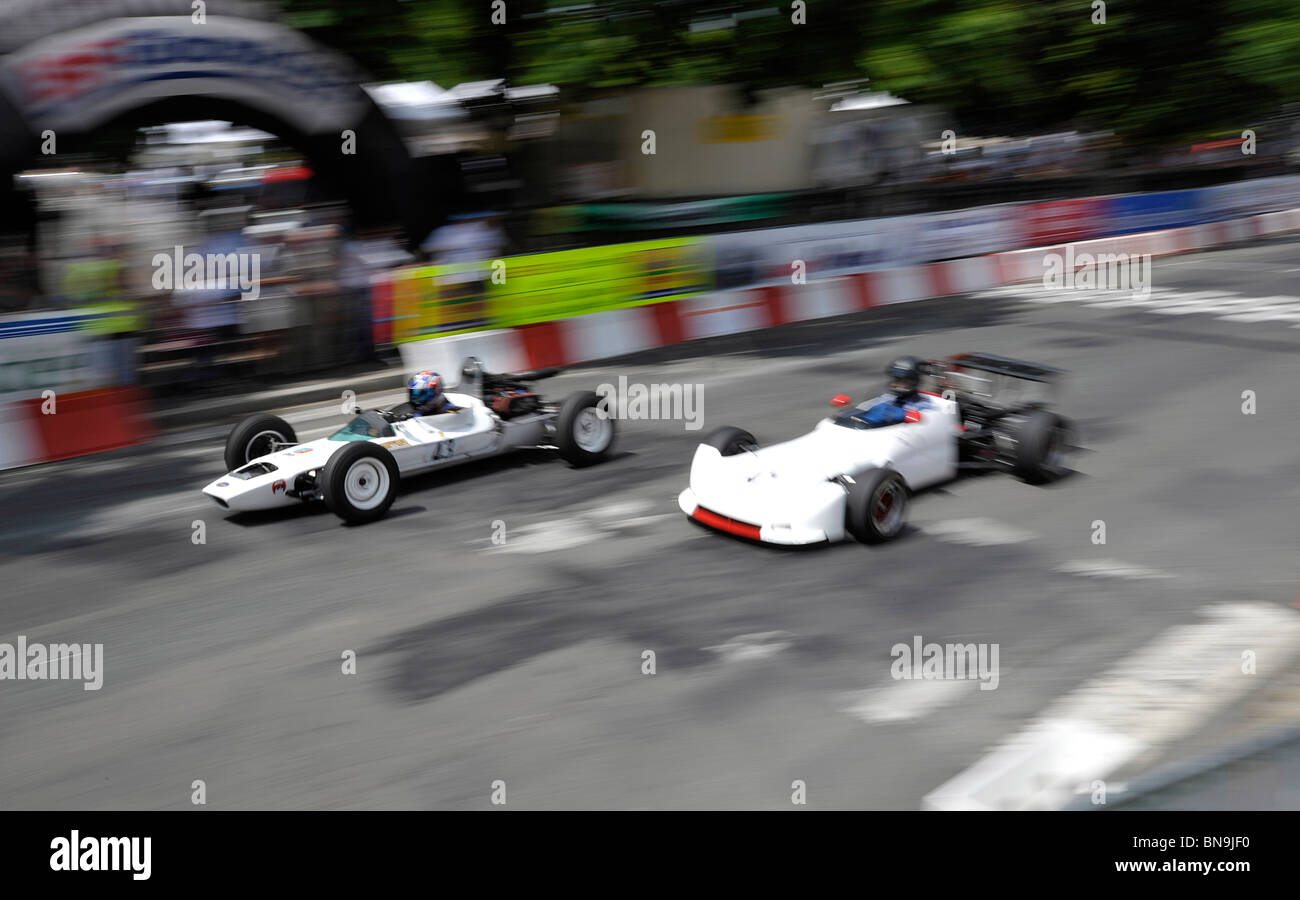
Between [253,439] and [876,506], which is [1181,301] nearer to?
[876,506]

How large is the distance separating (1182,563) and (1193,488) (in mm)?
1613

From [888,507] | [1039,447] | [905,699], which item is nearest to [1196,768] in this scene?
[905,699]

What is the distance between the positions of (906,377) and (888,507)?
1187 millimetres

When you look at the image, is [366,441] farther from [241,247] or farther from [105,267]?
[241,247]

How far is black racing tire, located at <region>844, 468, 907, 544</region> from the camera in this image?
25.1ft

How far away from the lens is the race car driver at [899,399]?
854cm

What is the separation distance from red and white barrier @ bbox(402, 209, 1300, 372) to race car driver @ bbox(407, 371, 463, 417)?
4059 millimetres

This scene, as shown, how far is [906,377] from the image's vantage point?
8625 mm

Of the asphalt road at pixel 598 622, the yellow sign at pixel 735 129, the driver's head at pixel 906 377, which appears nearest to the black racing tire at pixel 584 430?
the asphalt road at pixel 598 622

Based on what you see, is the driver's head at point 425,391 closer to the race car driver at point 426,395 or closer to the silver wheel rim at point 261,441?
the race car driver at point 426,395

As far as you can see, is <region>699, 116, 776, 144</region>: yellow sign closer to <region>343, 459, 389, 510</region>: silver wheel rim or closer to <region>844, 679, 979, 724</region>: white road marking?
<region>343, 459, 389, 510</region>: silver wheel rim

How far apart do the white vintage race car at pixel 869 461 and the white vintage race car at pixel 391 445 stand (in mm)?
1569

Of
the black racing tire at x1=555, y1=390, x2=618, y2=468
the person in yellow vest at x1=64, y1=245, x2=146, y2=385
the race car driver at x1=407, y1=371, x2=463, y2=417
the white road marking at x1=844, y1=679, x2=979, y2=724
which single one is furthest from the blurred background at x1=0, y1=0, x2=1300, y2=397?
the white road marking at x1=844, y1=679, x2=979, y2=724

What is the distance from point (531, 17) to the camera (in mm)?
16359
